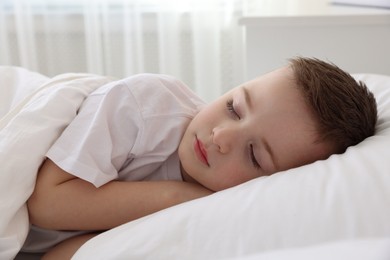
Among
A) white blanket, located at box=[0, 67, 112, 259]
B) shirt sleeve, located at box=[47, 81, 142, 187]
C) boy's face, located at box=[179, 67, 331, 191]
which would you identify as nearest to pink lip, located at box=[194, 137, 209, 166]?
boy's face, located at box=[179, 67, 331, 191]

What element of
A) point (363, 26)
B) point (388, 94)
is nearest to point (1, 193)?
point (388, 94)

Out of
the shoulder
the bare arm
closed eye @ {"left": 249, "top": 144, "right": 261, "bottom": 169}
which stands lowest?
the bare arm

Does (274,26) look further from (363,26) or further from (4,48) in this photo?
(4,48)

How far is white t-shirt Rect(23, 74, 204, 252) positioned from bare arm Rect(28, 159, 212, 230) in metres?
0.02

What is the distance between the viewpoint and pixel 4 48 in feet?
6.94

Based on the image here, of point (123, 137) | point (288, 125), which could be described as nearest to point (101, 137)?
point (123, 137)

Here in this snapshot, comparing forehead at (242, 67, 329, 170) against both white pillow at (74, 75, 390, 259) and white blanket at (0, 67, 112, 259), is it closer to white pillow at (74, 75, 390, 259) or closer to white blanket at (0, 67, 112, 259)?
white pillow at (74, 75, 390, 259)

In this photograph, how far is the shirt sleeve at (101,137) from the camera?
776 mm

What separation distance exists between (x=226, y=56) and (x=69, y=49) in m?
0.67

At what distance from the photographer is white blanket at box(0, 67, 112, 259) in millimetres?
737

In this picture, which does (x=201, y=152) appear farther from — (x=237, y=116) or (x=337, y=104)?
(x=337, y=104)

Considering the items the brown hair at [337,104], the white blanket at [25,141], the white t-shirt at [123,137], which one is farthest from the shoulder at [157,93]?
the brown hair at [337,104]

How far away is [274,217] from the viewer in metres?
0.58

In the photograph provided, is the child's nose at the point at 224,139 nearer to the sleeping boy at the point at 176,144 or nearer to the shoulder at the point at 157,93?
the sleeping boy at the point at 176,144
